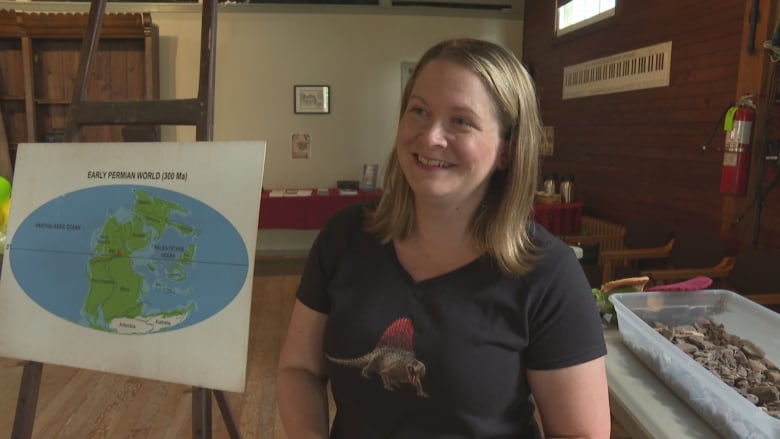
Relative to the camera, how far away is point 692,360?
3.45 feet

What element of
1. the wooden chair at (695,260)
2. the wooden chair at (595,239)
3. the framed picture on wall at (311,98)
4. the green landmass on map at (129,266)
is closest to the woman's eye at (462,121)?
the green landmass on map at (129,266)

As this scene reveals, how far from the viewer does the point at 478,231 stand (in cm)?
101

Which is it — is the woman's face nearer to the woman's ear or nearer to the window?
the woman's ear

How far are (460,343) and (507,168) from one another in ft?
1.11

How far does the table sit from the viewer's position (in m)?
0.99

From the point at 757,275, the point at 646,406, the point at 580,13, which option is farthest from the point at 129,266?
the point at 580,13

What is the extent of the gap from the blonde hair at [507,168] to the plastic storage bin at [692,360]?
412 mm

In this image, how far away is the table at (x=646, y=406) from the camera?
991mm

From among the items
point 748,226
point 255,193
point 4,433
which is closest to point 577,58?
point 748,226

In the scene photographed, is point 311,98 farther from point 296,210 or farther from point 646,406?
point 646,406

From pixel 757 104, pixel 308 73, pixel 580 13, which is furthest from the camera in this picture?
pixel 308 73

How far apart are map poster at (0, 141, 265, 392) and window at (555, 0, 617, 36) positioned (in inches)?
137

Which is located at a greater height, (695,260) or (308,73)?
(308,73)

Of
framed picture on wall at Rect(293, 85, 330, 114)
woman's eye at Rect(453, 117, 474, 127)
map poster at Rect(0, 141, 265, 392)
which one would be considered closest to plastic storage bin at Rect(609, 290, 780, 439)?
woman's eye at Rect(453, 117, 474, 127)
